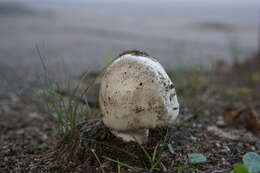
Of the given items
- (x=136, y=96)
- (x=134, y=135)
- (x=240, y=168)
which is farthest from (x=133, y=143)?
(x=240, y=168)

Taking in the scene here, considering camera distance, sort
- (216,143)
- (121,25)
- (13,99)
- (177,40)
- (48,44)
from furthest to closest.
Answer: (121,25) → (177,40) → (48,44) → (13,99) → (216,143)

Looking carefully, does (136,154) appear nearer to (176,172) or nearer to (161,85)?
(176,172)

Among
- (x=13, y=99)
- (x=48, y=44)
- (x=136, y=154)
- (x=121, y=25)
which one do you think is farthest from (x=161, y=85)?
(x=121, y=25)

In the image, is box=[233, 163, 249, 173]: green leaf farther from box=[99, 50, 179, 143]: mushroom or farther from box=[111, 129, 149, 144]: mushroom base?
box=[111, 129, 149, 144]: mushroom base

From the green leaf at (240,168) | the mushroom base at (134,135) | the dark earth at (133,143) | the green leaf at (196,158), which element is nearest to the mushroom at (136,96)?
the mushroom base at (134,135)

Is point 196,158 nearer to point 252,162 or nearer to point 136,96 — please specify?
point 252,162

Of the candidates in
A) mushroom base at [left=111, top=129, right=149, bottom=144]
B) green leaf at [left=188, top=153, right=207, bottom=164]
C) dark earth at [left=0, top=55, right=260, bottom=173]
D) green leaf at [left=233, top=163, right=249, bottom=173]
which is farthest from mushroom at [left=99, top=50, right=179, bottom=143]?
green leaf at [left=233, top=163, right=249, bottom=173]
